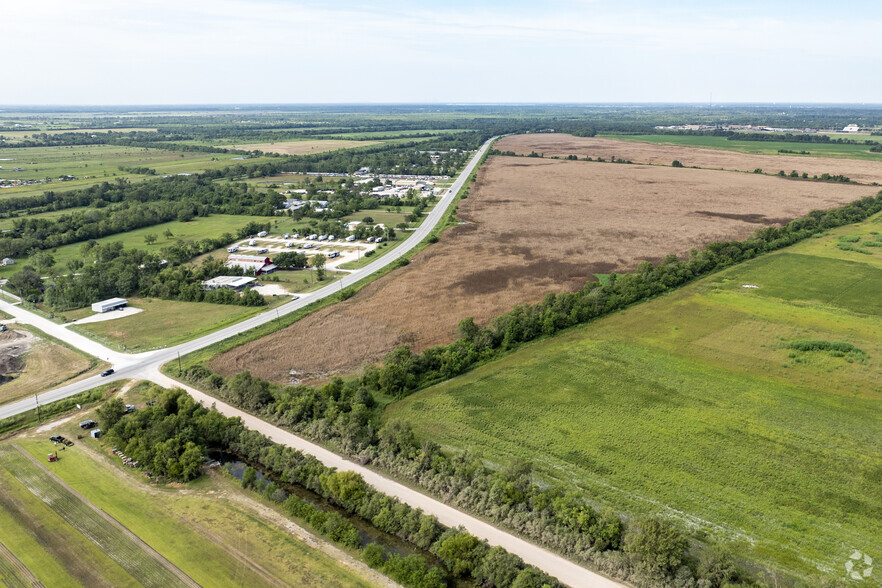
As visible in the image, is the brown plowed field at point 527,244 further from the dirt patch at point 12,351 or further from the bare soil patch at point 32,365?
the dirt patch at point 12,351

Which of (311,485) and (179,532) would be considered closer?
(179,532)

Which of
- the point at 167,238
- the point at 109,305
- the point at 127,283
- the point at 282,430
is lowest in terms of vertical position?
the point at 282,430

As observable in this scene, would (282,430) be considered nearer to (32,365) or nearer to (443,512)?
(443,512)

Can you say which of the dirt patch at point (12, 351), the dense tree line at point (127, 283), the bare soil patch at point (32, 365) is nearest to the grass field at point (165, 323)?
the dense tree line at point (127, 283)

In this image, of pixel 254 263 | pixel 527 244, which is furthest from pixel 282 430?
pixel 527 244

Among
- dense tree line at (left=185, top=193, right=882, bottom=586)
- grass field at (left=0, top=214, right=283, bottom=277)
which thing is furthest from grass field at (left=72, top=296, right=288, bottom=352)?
grass field at (left=0, top=214, right=283, bottom=277)

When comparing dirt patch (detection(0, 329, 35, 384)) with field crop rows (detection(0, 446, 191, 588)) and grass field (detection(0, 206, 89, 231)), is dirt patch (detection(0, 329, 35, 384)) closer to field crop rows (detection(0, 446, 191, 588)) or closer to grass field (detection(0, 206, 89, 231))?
field crop rows (detection(0, 446, 191, 588))

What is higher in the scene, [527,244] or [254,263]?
[527,244]
